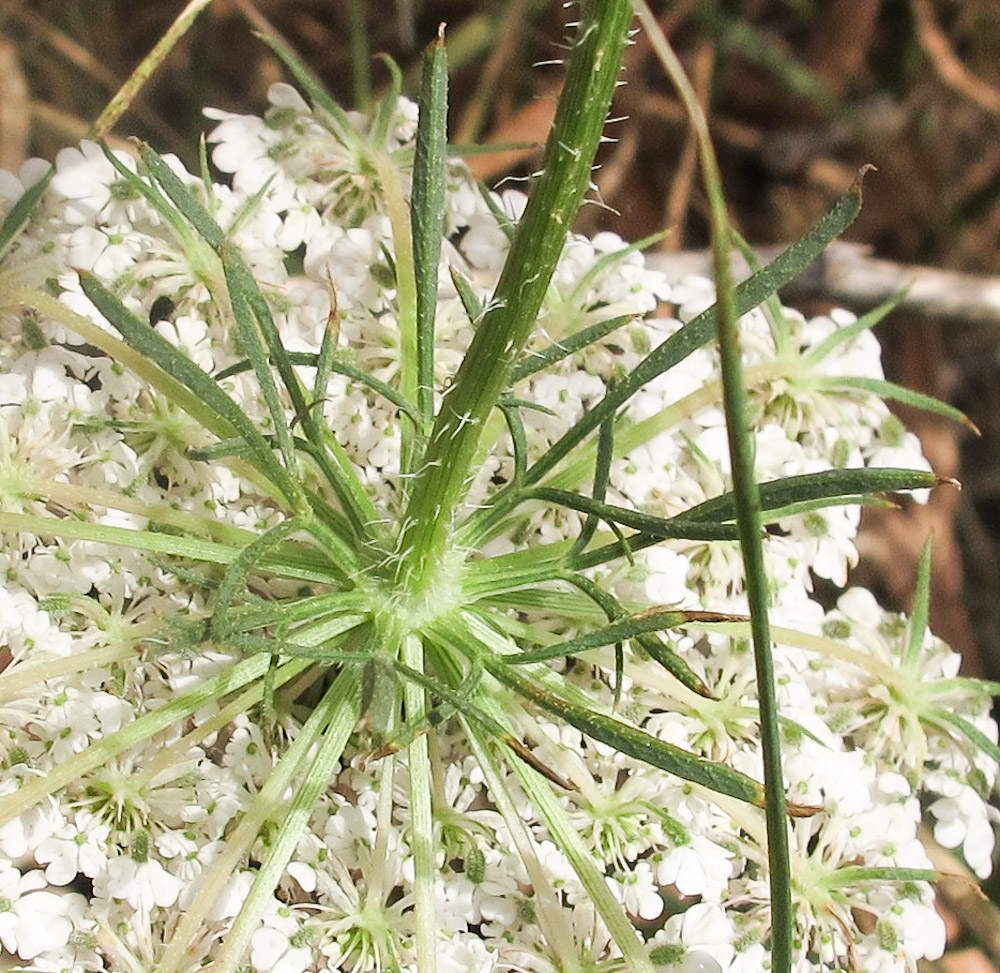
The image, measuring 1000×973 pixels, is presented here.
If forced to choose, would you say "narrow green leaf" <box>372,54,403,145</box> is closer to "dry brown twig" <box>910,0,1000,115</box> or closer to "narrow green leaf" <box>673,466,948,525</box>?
"narrow green leaf" <box>673,466,948,525</box>

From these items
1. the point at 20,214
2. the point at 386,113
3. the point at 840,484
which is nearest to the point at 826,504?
the point at 840,484

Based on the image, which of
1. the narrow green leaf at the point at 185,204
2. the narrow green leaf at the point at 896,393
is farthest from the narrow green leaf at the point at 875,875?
the narrow green leaf at the point at 185,204

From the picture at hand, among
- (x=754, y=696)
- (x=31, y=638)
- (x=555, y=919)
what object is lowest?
(x=555, y=919)

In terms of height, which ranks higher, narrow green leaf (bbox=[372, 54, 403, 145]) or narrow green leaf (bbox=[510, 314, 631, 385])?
narrow green leaf (bbox=[372, 54, 403, 145])

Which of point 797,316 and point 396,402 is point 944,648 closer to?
point 797,316

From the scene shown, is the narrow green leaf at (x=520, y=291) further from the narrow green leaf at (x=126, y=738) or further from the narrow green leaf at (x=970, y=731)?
the narrow green leaf at (x=970, y=731)

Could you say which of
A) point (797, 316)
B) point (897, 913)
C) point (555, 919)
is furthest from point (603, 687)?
point (797, 316)

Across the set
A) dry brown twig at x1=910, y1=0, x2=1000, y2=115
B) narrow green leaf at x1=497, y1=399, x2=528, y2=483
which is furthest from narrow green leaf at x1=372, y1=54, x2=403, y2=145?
dry brown twig at x1=910, y1=0, x2=1000, y2=115
